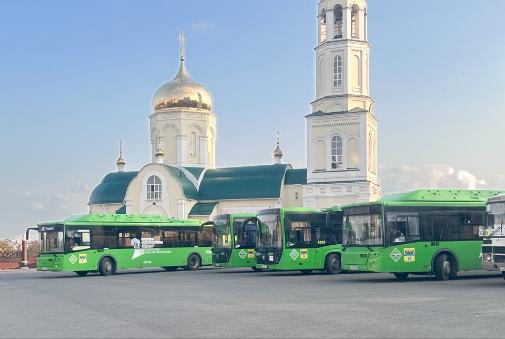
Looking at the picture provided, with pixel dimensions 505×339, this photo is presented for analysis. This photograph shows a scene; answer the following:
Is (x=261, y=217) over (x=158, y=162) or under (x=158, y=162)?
under

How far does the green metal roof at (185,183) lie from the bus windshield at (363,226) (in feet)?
124

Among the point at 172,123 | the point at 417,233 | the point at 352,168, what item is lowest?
the point at 417,233

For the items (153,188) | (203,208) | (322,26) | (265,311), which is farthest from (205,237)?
(153,188)

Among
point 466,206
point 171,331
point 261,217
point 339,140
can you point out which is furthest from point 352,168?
point 171,331

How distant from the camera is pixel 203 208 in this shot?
2416 inches

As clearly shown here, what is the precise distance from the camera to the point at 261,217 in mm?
29344

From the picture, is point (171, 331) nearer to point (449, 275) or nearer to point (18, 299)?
point (18, 299)

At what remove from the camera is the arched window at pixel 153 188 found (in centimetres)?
6166

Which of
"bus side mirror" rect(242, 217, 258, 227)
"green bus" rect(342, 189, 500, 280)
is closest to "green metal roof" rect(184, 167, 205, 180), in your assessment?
"bus side mirror" rect(242, 217, 258, 227)

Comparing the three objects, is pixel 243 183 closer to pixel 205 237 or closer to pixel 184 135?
pixel 184 135

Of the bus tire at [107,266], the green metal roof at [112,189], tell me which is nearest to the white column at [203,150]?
the green metal roof at [112,189]

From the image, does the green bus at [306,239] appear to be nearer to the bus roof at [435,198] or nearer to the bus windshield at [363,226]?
the bus windshield at [363,226]

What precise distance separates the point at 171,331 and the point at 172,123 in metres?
55.5

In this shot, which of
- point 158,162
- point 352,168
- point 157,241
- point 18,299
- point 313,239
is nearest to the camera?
point 18,299
